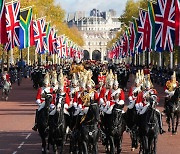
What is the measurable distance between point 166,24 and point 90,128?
18809mm

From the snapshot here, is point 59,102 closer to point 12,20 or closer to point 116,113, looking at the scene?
point 116,113

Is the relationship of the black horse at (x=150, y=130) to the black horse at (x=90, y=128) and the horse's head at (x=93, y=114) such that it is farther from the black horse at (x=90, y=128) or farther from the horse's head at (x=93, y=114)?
the horse's head at (x=93, y=114)

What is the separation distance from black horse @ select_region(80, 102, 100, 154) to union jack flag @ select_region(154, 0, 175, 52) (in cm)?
1782

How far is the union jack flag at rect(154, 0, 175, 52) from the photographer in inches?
1280

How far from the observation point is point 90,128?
596 inches

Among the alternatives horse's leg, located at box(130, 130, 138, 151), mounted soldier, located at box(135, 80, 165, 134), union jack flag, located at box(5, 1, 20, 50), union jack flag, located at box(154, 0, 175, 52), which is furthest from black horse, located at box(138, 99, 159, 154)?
union jack flag, located at box(5, 1, 20, 50)

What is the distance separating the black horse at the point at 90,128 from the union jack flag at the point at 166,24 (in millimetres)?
17817

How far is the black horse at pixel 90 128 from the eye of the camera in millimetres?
15078

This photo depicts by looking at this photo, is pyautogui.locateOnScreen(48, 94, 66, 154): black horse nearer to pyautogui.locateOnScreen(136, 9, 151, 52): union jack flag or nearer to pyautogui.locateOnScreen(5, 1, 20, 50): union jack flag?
pyautogui.locateOnScreen(5, 1, 20, 50): union jack flag

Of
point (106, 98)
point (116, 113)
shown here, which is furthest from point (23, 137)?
point (116, 113)

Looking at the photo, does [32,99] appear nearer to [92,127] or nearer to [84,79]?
[84,79]

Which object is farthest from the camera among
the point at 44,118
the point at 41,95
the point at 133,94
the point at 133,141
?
the point at 133,94

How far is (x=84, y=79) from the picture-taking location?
18016 millimetres

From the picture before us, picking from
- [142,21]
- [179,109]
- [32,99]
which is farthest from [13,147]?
[142,21]
